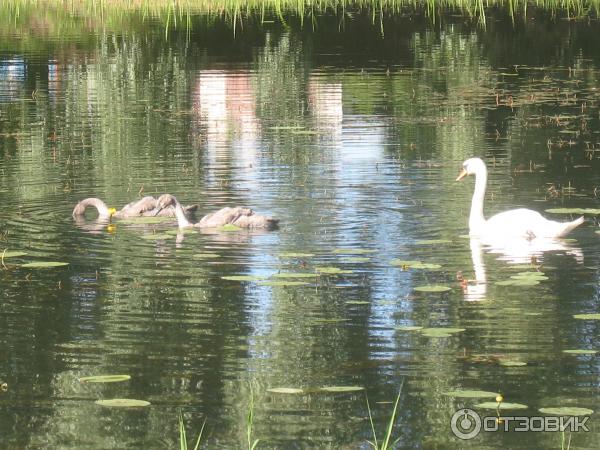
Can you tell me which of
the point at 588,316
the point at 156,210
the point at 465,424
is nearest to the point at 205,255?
the point at 156,210

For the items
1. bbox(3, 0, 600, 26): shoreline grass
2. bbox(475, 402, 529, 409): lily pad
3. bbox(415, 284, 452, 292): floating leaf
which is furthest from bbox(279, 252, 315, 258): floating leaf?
bbox(3, 0, 600, 26): shoreline grass

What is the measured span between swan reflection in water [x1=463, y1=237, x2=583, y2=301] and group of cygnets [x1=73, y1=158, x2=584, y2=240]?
7 cm

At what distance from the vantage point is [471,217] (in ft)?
42.5

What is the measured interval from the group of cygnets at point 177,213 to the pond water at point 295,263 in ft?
0.54

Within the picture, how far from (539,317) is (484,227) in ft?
9.82

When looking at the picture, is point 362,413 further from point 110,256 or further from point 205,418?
point 110,256

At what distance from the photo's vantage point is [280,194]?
49.4 feet

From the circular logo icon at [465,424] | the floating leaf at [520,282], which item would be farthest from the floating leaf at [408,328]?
the circular logo icon at [465,424]

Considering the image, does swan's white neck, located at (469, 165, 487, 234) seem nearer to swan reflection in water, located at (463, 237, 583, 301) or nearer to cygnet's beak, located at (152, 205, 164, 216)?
swan reflection in water, located at (463, 237, 583, 301)

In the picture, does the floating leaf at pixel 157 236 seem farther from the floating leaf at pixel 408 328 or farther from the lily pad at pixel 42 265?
the floating leaf at pixel 408 328

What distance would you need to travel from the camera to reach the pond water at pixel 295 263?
8047 mm

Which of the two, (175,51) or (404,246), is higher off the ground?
(175,51)

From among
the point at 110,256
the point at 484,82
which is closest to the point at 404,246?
the point at 110,256

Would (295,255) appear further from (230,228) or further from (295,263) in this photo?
(230,228)
